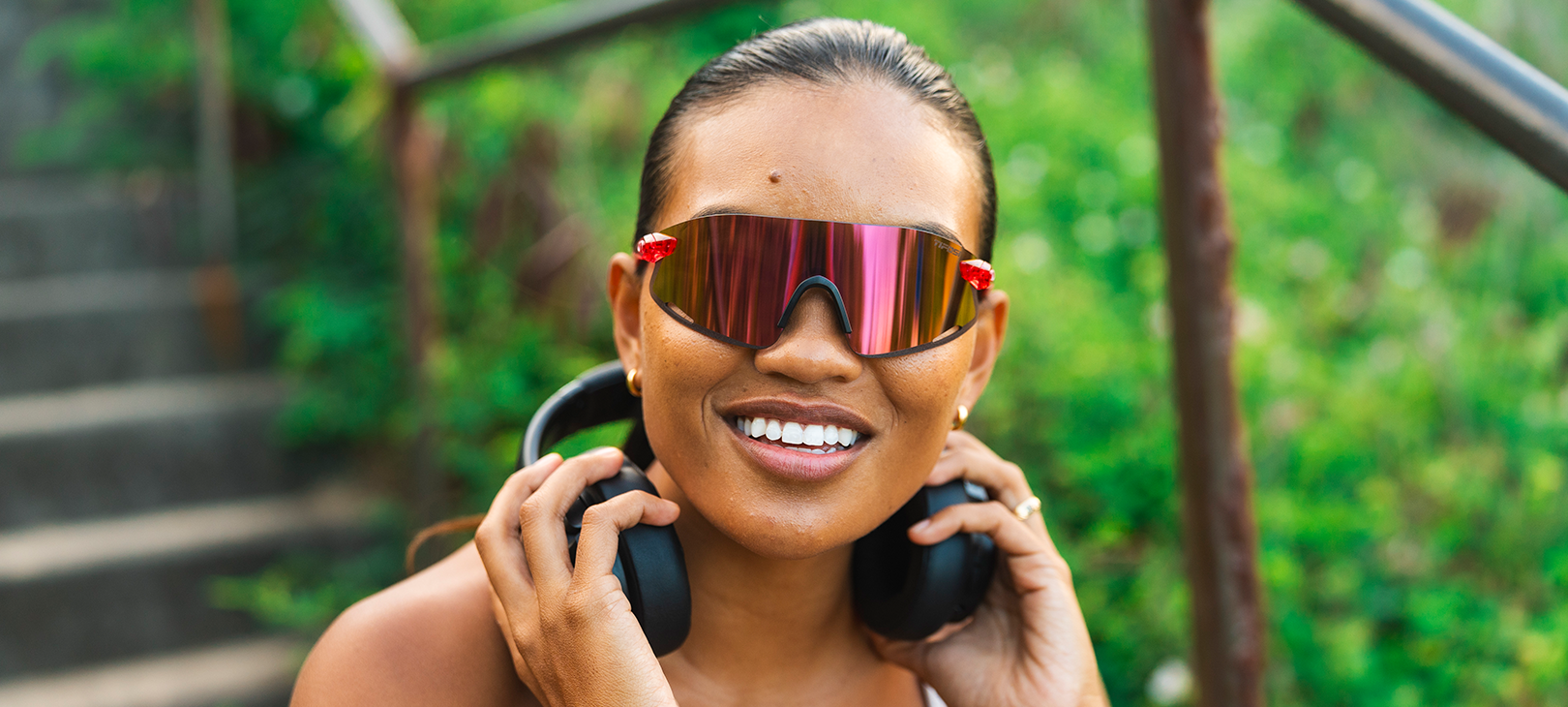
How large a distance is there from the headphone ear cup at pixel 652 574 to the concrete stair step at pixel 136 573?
10.2 feet

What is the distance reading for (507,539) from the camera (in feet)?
4.49

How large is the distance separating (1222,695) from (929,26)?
8.86 feet

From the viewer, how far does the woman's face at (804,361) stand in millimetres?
1276

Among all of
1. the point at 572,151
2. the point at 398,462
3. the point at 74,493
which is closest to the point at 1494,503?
the point at 572,151

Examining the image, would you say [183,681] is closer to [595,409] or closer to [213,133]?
[213,133]

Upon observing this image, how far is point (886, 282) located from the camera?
4.21 feet

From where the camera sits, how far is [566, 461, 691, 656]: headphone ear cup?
1.32 m

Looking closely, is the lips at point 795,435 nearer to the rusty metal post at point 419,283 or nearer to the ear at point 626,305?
the ear at point 626,305

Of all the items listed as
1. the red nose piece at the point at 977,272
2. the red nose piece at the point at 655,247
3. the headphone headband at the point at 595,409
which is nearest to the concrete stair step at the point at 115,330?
the headphone headband at the point at 595,409

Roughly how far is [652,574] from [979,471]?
0.52m

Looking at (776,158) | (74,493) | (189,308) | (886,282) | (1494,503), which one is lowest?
(74,493)

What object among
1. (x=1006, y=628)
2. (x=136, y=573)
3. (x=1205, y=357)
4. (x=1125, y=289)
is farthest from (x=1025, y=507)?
(x=136, y=573)

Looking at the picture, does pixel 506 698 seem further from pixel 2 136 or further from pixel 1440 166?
pixel 2 136

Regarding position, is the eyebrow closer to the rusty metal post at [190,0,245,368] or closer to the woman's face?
the woman's face
